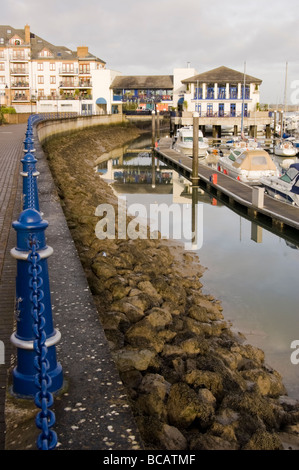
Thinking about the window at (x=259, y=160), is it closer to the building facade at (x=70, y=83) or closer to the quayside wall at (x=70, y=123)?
the quayside wall at (x=70, y=123)

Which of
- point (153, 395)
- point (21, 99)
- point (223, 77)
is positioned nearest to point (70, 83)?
point (21, 99)

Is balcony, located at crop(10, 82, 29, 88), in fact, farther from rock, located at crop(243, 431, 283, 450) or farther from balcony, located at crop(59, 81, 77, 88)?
rock, located at crop(243, 431, 283, 450)

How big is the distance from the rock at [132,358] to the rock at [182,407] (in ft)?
2.73

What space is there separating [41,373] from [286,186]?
1996 centimetres

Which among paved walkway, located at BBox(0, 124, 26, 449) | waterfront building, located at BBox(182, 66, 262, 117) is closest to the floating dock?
paved walkway, located at BBox(0, 124, 26, 449)

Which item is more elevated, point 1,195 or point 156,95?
point 156,95

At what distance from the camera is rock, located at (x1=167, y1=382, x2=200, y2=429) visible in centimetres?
565

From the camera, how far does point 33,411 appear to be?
3.94 meters

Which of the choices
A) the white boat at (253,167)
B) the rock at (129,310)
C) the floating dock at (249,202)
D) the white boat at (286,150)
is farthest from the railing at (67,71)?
the rock at (129,310)

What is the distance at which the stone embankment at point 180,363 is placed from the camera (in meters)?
5.55

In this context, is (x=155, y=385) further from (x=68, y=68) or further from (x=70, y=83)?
(x=68, y=68)
